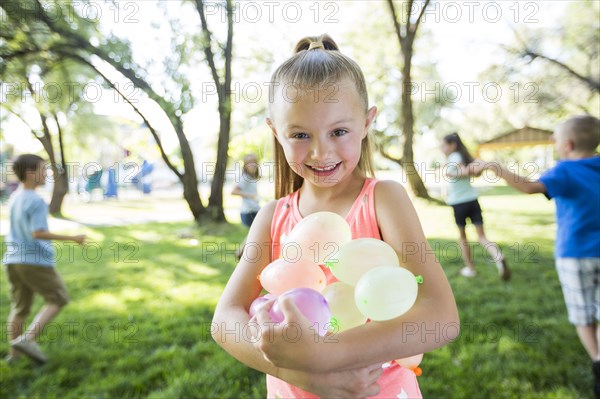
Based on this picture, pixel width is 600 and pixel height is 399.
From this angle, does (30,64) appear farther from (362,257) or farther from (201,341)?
(362,257)

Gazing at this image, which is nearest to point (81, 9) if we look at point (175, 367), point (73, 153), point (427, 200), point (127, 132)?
point (175, 367)

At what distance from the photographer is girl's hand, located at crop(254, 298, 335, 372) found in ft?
2.41

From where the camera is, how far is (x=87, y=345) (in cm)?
337

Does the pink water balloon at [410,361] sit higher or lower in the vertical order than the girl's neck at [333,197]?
lower

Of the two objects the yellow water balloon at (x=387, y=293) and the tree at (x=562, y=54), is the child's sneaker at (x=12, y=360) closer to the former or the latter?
the yellow water balloon at (x=387, y=293)

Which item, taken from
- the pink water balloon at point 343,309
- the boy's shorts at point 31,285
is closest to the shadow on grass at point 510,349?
the pink water balloon at point 343,309

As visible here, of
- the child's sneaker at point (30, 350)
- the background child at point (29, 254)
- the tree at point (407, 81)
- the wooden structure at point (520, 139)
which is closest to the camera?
the child's sneaker at point (30, 350)

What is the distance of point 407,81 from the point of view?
12.6 metres

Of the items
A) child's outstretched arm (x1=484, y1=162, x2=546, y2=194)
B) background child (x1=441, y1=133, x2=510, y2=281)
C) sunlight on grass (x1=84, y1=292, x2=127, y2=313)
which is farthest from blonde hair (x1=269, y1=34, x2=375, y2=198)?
background child (x1=441, y1=133, x2=510, y2=281)

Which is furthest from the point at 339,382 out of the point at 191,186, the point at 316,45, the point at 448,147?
the point at 191,186

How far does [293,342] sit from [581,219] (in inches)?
106

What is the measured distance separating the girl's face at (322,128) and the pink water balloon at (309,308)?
355 mm

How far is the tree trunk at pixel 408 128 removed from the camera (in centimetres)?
1271

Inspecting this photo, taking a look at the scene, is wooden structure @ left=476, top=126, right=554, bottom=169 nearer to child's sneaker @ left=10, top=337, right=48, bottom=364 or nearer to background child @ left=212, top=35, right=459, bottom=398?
child's sneaker @ left=10, top=337, right=48, bottom=364
